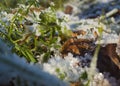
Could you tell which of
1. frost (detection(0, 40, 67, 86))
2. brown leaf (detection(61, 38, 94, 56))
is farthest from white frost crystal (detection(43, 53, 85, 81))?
frost (detection(0, 40, 67, 86))

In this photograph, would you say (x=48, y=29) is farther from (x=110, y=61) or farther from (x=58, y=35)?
(x=110, y=61)

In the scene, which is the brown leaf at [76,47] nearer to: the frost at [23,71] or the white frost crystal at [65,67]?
the white frost crystal at [65,67]

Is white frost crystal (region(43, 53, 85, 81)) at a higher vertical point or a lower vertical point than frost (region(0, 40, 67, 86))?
higher

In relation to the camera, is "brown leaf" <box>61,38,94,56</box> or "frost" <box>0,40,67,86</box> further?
"brown leaf" <box>61,38,94,56</box>

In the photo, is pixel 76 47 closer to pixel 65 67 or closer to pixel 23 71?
pixel 65 67

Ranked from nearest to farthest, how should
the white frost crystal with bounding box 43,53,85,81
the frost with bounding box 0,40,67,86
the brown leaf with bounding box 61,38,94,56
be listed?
the frost with bounding box 0,40,67,86 → the white frost crystal with bounding box 43,53,85,81 → the brown leaf with bounding box 61,38,94,56

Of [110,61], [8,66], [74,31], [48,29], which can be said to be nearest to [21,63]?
[8,66]

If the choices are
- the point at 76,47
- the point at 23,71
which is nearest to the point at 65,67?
the point at 76,47

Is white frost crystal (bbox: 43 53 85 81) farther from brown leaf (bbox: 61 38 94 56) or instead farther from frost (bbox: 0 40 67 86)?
frost (bbox: 0 40 67 86)

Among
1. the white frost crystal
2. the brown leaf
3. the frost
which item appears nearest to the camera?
the frost

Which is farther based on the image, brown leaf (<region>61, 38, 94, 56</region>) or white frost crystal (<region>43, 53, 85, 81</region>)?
brown leaf (<region>61, 38, 94, 56</region>)

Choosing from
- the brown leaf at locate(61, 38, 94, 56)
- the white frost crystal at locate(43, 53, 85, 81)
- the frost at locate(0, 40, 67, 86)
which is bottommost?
the frost at locate(0, 40, 67, 86)

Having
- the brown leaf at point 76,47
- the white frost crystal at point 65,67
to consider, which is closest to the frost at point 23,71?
the white frost crystal at point 65,67
